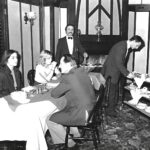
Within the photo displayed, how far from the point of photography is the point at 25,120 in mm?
3213

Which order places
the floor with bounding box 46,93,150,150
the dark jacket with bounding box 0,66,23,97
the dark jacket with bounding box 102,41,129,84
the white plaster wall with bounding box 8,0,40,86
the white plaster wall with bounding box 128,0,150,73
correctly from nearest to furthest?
the dark jacket with bounding box 0,66,23,97
the floor with bounding box 46,93,150,150
the dark jacket with bounding box 102,41,129,84
the white plaster wall with bounding box 8,0,40,86
the white plaster wall with bounding box 128,0,150,73

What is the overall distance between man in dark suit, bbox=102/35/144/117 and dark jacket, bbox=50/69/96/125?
1681 millimetres

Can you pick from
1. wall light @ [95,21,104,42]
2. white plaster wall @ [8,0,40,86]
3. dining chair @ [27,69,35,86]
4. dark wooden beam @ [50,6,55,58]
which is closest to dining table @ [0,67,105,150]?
dining chair @ [27,69,35,86]

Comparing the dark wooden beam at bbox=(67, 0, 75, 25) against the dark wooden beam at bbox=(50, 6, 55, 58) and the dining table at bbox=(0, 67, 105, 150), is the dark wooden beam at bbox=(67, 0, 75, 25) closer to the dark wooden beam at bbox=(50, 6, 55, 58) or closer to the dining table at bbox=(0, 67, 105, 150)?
the dark wooden beam at bbox=(50, 6, 55, 58)

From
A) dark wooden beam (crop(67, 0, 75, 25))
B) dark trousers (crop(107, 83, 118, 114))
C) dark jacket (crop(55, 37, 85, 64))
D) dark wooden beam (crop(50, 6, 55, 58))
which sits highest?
dark wooden beam (crop(67, 0, 75, 25))

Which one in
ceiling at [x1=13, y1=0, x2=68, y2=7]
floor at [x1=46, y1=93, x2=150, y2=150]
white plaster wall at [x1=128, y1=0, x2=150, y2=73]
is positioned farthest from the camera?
white plaster wall at [x1=128, y1=0, x2=150, y2=73]

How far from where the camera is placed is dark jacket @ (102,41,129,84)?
4972 millimetres

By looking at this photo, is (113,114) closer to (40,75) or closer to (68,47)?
(40,75)

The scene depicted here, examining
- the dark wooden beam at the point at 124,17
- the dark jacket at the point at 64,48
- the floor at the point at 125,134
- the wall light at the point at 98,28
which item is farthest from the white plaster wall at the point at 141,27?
the floor at the point at 125,134

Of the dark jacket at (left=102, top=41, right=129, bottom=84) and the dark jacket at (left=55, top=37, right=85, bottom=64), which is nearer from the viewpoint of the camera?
the dark jacket at (left=102, top=41, right=129, bottom=84)

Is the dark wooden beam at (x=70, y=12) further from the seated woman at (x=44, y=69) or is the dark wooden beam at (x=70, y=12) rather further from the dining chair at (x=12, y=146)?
the dining chair at (x=12, y=146)

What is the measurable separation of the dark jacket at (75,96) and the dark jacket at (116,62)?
1.67m

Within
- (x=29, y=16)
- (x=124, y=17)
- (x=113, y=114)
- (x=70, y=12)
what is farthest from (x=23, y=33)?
(x=124, y=17)

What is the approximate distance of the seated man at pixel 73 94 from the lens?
10.9ft
